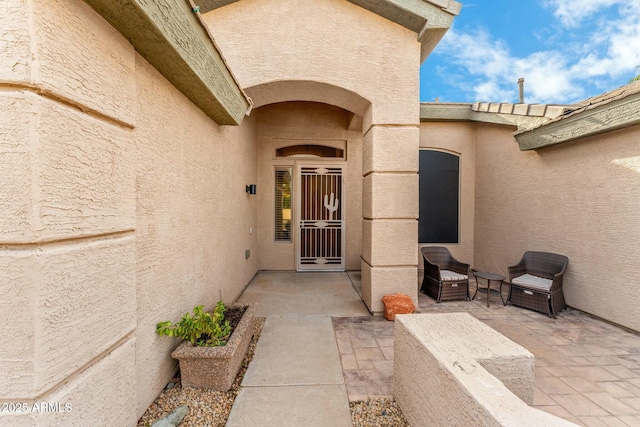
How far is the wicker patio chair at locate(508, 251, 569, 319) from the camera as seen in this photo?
4059 millimetres

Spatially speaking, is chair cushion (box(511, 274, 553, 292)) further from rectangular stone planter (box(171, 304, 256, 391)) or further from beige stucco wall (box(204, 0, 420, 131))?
rectangular stone planter (box(171, 304, 256, 391))

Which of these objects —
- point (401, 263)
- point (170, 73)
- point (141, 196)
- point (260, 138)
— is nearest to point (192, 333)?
point (141, 196)

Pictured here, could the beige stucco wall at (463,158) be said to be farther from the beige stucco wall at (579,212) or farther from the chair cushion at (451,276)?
the chair cushion at (451,276)

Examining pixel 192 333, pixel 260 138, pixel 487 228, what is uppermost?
pixel 260 138

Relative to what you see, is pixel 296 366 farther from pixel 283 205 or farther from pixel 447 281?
pixel 283 205

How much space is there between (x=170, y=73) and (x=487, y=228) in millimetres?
6974

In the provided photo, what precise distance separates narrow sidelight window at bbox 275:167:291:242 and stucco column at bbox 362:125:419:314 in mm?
3068

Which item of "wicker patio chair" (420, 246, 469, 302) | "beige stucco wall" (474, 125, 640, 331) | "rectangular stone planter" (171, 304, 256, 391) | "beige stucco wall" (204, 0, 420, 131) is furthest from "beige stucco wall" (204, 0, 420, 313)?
"beige stucco wall" (474, 125, 640, 331)

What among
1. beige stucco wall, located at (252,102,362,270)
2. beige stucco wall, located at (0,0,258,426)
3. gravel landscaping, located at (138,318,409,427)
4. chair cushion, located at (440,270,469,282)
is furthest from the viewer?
beige stucco wall, located at (252,102,362,270)

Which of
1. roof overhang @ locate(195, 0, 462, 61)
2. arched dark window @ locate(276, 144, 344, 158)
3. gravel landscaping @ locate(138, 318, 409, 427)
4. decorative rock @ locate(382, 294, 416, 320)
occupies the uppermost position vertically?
roof overhang @ locate(195, 0, 462, 61)

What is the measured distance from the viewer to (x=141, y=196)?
1973 millimetres

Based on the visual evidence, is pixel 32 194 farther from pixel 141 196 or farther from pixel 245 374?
pixel 245 374

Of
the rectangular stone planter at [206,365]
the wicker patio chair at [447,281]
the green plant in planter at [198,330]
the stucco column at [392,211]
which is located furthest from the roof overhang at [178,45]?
the wicker patio chair at [447,281]

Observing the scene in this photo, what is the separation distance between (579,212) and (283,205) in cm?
589
